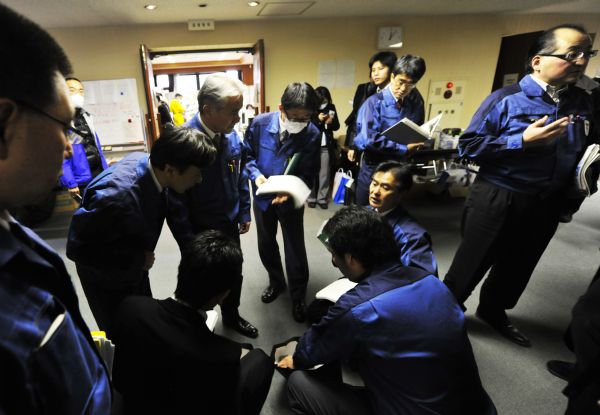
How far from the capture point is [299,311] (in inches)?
80.1

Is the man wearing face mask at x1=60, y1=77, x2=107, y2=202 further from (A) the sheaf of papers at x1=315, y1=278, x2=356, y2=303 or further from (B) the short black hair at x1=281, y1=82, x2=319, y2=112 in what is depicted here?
(A) the sheaf of papers at x1=315, y1=278, x2=356, y2=303

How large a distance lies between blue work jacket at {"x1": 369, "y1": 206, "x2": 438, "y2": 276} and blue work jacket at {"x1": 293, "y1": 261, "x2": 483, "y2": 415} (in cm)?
44

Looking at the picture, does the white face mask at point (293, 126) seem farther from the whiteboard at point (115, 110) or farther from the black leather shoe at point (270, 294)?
the whiteboard at point (115, 110)

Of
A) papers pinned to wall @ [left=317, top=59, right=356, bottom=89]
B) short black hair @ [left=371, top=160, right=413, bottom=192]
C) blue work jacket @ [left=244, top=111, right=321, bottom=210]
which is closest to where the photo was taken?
short black hair @ [left=371, top=160, right=413, bottom=192]

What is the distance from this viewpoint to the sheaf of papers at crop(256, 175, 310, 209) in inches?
66.6

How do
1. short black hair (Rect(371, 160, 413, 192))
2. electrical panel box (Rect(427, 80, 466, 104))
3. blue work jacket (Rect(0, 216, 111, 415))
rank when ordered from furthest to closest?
Answer: electrical panel box (Rect(427, 80, 466, 104))
short black hair (Rect(371, 160, 413, 192))
blue work jacket (Rect(0, 216, 111, 415))

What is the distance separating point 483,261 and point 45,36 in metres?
2.00

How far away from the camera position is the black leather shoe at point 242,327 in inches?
74.5

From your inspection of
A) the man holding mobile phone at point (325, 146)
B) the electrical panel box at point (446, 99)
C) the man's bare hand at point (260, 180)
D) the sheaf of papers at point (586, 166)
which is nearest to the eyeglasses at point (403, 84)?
the sheaf of papers at point (586, 166)

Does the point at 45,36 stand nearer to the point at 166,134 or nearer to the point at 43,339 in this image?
the point at 43,339

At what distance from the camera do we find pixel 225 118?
144 cm

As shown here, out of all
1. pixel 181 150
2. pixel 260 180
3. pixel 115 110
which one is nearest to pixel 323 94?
pixel 260 180

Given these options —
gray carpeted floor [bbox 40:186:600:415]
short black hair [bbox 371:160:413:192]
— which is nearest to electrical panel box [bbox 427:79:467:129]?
gray carpeted floor [bbox 40:186:600:415]

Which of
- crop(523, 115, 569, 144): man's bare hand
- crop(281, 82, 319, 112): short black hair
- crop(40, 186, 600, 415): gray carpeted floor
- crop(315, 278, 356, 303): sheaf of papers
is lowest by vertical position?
crop(40, 186, 600, 415): gray carpeted floor
